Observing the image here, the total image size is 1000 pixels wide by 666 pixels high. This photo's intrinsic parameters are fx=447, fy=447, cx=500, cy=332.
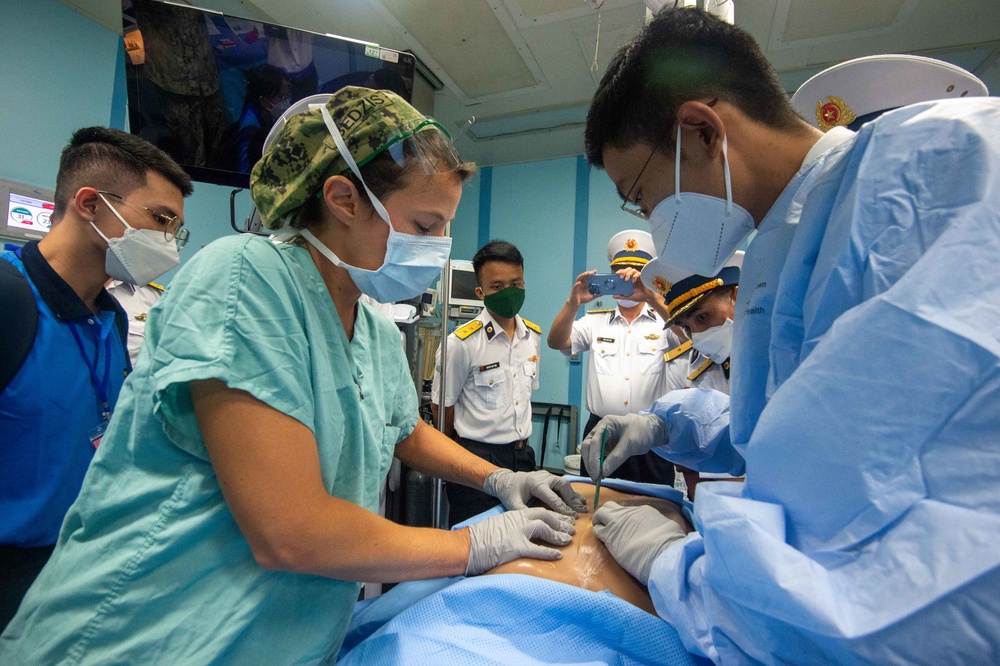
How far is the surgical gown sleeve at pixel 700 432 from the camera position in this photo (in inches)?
50.6

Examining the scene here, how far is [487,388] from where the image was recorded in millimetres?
2883

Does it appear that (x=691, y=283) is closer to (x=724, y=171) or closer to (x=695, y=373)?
(x=695, y=373)

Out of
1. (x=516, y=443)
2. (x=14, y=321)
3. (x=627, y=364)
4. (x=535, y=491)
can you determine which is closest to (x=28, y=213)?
(x=14, y=321)

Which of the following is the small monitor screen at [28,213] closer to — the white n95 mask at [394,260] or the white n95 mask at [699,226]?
the white n95 mask at [394,260]

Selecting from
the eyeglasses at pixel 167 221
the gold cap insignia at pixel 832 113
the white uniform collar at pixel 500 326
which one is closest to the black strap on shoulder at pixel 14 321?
the eyeglasses at pixel 167 221

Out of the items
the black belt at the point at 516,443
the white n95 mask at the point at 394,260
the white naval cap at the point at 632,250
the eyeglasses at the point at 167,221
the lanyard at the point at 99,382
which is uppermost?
the white naval cap at the point at 632,250

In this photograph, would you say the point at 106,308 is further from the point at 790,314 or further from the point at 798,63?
the point at 798,63

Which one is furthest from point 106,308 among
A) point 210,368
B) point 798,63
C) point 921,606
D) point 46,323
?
point 798,63

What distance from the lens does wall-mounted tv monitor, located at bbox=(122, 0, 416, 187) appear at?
145 cm

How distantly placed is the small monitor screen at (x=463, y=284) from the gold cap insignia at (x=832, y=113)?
3078mm

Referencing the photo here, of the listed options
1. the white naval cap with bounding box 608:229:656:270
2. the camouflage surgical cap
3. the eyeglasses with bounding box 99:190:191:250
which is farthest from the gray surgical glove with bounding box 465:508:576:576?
the white naval cap with bounding box 608:229:656:270

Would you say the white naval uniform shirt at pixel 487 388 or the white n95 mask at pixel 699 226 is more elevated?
the white n95 mask at pixel 699 226

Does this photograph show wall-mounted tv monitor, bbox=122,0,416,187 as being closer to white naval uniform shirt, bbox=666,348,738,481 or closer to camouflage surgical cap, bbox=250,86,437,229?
camouflage surgical cap, bbox=250,86,437,229

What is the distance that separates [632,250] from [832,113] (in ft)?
5.71
